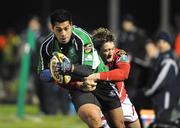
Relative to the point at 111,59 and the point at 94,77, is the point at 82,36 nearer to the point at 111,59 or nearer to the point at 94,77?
the point at 94,77

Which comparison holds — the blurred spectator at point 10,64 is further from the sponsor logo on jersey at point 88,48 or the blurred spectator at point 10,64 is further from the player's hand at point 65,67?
the player's hand at point 65,67

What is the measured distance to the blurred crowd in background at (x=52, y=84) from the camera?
45.7 ft

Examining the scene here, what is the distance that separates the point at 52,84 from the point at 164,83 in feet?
16.9

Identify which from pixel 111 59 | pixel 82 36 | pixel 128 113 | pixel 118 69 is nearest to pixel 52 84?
pixel 128 113

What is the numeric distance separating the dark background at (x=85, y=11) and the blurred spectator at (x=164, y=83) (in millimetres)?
9783

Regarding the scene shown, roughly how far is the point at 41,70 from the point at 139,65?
15.7ft

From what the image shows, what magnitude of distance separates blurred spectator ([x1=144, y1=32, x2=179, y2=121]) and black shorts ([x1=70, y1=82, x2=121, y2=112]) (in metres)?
2.92

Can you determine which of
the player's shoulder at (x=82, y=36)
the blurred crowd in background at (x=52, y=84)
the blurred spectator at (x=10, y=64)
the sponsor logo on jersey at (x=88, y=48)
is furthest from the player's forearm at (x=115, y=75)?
the blurred spectator at (x=10, y=64)

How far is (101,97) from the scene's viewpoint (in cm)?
954

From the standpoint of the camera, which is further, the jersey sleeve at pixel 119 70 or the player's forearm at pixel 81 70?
the jersey sleeve at pixel 119 70

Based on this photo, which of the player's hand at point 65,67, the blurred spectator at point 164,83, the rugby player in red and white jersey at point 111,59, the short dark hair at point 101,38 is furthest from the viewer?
the blurred spectator at point 164,83

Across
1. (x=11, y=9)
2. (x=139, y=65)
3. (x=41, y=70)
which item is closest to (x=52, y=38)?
(x=41, y=70)

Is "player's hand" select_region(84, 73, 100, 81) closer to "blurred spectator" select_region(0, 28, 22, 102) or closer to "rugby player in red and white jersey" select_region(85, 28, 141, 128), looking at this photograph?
"rugby player in red and white jersey" select_region(85, 28, 141, 128)

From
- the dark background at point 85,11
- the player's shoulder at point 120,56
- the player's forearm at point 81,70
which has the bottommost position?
the player's forearm at point 81,70
